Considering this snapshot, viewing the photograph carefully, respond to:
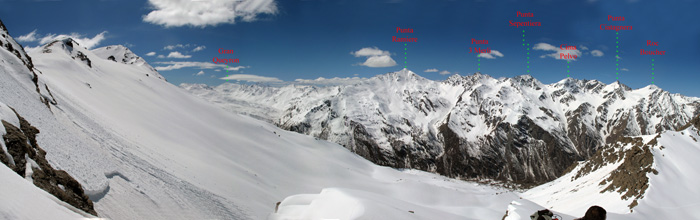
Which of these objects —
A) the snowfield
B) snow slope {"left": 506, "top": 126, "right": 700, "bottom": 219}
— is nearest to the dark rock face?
the snowfield

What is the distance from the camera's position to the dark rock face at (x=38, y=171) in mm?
10297

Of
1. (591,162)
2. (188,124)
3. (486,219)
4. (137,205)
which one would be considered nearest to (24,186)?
(137,205)

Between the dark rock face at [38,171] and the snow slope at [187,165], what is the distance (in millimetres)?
2052

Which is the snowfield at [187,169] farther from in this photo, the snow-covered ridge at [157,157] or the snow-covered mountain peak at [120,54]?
the snow-covered mountain peak at [120,54]

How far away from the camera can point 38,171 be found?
11.0 m

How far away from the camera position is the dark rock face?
10.3 metres

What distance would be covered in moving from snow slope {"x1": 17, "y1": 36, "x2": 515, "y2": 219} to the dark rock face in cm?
205

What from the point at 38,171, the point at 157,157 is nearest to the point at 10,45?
the point at 157,157

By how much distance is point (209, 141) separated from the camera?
170 ft

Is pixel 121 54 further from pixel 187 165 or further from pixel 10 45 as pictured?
pixel 187 165

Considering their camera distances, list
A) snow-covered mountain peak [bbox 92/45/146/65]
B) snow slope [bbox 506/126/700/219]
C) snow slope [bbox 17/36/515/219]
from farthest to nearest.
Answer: snow-covered mountain peak [bbox 92/45/146/65] < snow slope [bbox 506/126/700/219] < snow slope [bbox 17/36/515/219]

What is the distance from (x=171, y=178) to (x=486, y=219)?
98.9 ft

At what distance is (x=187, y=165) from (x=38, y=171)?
2310 centimetres

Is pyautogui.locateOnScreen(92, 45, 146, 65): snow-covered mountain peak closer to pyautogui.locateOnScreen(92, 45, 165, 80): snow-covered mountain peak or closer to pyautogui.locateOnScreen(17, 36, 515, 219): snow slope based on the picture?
A: pyautogui.locateOnScreen(92, 45, 165, 80): snow-covered mountain peak
